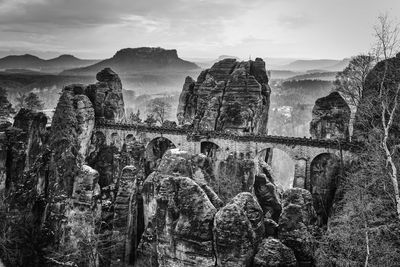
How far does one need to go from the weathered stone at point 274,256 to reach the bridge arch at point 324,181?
1680 cm

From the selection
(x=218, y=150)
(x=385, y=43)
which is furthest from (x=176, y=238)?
(x=218, y=150)

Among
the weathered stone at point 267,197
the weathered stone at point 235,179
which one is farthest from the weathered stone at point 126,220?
the weathered stone at point 267,197

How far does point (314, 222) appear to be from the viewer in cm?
1448

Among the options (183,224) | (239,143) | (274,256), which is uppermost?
(183,224)

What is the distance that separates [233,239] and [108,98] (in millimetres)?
40144

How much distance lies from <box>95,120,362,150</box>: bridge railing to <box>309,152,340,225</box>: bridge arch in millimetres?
1345

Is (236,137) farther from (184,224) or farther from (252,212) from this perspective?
(184,224)

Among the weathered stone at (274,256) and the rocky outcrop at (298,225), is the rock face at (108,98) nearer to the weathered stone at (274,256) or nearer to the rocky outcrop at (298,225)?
the rocky outcrop at (298,225)

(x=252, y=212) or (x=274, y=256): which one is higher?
(x=252, y=212)

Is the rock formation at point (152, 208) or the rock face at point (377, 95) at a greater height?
the rock face at point (377, 95)

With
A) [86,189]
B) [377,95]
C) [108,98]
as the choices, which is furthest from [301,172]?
Result: [108,98]

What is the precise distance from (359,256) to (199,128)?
110 ft

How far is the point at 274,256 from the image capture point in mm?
11828

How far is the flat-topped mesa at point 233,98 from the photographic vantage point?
42531 millimetres
